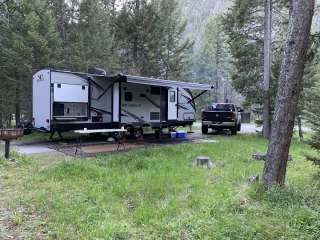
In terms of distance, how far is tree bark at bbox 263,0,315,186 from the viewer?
19.3 feet

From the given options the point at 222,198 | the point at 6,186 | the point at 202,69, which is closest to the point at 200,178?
the point at 222,198

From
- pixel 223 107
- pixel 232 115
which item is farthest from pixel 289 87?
pixel 223 107

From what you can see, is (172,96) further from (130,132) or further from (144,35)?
(144,35)

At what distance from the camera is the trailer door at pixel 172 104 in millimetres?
16672

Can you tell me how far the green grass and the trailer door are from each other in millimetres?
7721

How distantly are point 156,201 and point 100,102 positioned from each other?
8711 millimetres

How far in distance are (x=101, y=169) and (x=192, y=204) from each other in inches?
122

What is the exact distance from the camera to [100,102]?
1398cm

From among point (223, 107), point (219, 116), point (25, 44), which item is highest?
point (25, 44)

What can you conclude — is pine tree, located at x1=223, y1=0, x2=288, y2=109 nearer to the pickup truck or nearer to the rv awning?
the pickup truck

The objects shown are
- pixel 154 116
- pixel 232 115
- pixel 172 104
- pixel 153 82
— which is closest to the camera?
pixel 153 82

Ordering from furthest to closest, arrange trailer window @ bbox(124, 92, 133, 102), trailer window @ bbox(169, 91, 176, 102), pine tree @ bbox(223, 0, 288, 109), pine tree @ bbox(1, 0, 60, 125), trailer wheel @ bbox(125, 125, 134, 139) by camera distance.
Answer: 1. pine tree @ bbox(223, 0, 288, 109)
2. trailer window @ bbox(169, 91, 176, 102)
3. pine tree @ bbox(1, 0, 60, 125)
4. trailer wheel @ bbox(125, 125, 134, 139)
5. trailer window @ bbox(124, 92, 133, 102)

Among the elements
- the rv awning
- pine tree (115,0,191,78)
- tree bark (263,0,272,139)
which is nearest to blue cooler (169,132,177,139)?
the rv awning

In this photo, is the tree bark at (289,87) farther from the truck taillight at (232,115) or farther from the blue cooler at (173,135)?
the truck taillight at (232,115)
